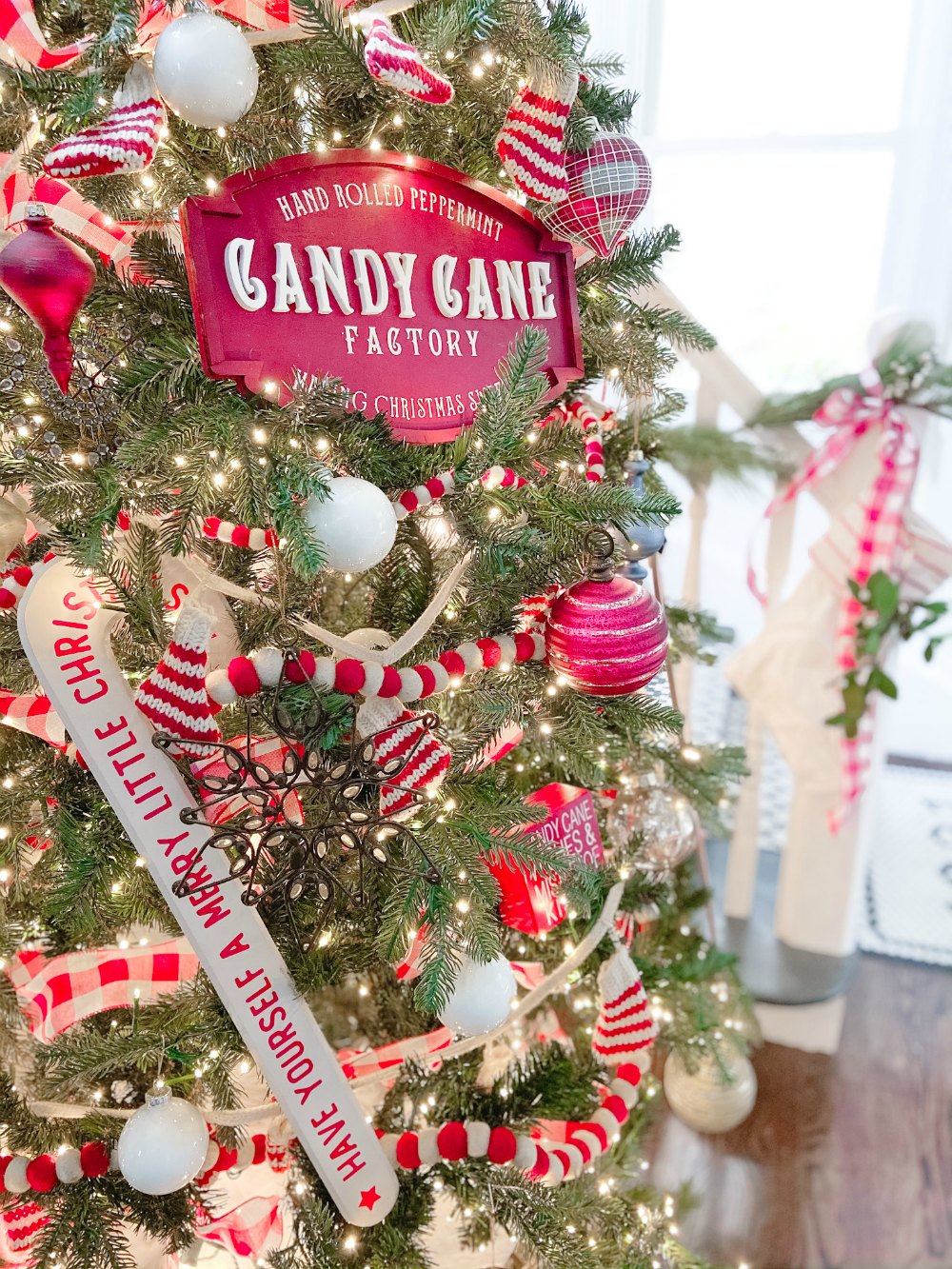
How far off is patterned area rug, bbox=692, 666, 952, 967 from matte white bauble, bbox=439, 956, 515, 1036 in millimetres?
1635

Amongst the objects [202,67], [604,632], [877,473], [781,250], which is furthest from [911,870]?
[202,67]

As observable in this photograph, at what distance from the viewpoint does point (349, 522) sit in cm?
52

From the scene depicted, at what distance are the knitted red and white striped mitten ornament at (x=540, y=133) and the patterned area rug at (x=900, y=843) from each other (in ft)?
6.24

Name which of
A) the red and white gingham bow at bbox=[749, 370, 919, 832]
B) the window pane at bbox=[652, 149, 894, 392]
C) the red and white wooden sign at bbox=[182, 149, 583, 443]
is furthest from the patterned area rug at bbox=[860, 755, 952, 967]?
the red and white wooden sign at bbox=[182, 149, 583, 443]

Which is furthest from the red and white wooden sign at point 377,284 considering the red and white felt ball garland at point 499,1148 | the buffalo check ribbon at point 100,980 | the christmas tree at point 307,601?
the red and white felt ball garland at point 499,1148

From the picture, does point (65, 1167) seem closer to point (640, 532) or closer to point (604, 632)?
point (604, 632)

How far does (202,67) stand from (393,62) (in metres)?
0.11

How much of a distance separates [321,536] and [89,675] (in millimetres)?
203

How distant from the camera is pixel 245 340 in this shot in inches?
21.7

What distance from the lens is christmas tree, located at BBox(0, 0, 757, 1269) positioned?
543 mm

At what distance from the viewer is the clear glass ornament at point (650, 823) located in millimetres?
958

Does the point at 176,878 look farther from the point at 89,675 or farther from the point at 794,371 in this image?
the point at 794,371

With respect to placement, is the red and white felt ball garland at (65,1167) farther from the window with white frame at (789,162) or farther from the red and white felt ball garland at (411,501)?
the window with white frame at (789,162)

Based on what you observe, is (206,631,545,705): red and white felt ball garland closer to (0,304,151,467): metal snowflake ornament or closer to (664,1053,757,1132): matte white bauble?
(0,304,151,467): metal snowflake ornament
